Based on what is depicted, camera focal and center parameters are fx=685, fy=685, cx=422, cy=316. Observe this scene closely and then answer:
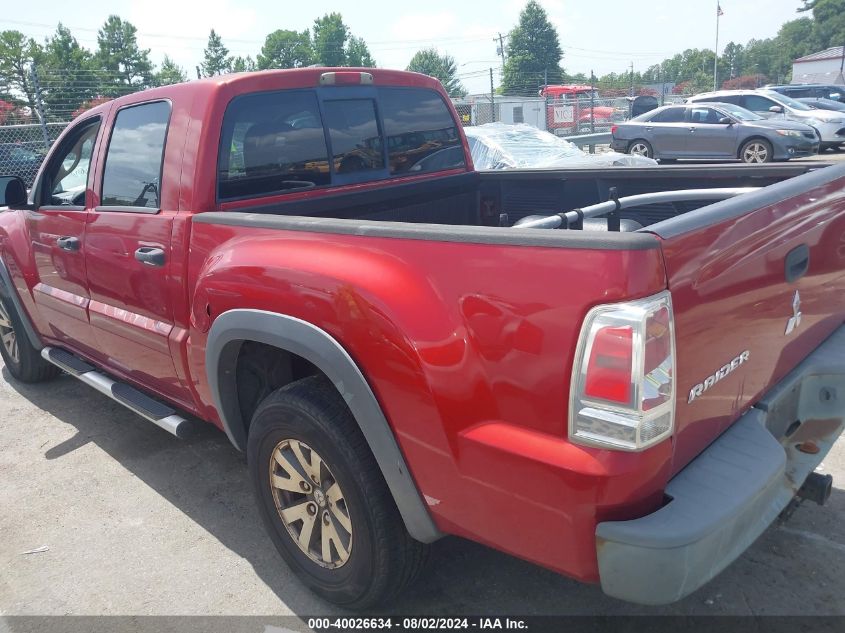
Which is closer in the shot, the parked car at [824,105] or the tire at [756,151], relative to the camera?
the tire at [756,151]

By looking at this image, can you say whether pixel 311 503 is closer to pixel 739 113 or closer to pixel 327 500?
pixel 327 500

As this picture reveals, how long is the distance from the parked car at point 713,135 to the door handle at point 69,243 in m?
14.7

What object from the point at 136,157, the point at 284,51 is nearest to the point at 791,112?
the point at 136,157

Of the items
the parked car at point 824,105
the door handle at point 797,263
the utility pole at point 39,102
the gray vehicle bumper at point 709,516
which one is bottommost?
the gray vehicle bumper at point 709,516

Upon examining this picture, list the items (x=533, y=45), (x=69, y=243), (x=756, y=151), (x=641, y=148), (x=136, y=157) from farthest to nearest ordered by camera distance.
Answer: (x=533, y=45), (x=641, y=148), (x=756, y=151), (x=69, y=243), (x=136, y=157)

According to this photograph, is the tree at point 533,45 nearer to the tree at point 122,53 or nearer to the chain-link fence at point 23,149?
the tree at point 122,53

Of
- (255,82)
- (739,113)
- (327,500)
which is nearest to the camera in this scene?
(327,500)

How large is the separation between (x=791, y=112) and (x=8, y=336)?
17929mm

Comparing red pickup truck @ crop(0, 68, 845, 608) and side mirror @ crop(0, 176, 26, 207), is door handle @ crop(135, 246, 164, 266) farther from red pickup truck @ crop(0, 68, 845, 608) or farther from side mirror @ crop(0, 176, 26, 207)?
side mirror @ crop(0, 176, 26, 207)

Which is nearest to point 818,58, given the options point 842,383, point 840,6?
point 840,6

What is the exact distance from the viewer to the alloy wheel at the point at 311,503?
95.6 inches

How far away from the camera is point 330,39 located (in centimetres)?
9562

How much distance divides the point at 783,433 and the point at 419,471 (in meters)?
1.31

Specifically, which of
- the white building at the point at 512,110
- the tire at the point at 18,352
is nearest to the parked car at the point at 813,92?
the white building at the point at 512,110
